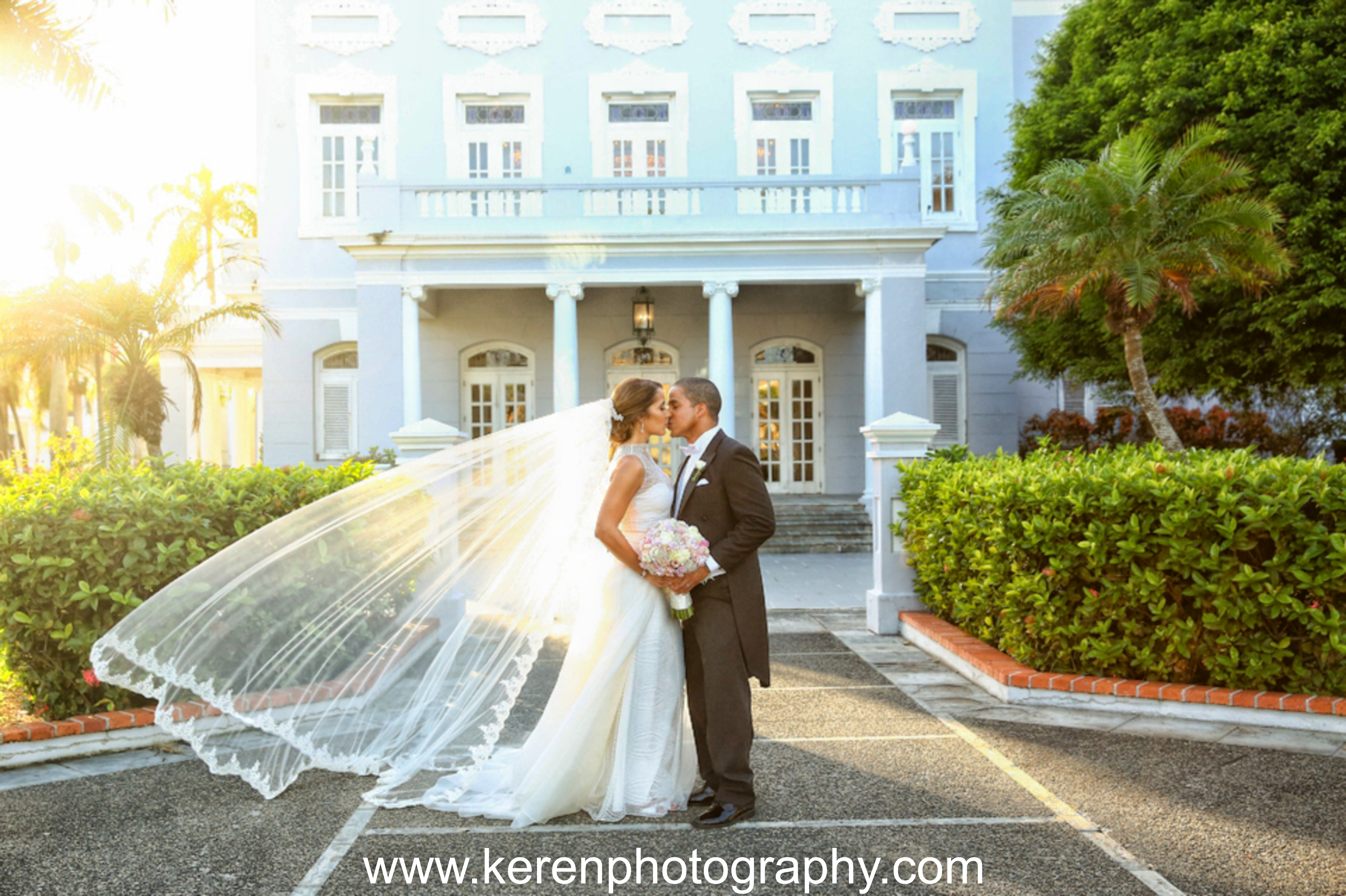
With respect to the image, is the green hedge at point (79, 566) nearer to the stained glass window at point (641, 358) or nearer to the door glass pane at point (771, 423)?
the stained glass window at point (641, 358)

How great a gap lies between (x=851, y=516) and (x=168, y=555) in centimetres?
1106

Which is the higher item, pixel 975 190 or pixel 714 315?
pixel 975 190

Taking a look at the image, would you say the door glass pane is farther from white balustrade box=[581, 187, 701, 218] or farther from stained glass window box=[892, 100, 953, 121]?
stained glass window box=[892, 100, 953, 121]

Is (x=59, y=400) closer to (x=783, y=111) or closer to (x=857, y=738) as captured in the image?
(x=783, y=111)

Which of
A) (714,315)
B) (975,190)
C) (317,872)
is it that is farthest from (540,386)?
(317,872)

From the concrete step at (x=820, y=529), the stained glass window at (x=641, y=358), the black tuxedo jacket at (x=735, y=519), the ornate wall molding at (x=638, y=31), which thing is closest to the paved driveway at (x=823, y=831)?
the black tuxedo jacket at (x=735, y=519)

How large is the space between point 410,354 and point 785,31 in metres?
9.42

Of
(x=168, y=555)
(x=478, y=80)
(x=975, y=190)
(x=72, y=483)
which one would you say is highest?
(x=478, y=80)

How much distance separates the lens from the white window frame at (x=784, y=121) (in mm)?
17297

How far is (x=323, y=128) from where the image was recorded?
1725cm

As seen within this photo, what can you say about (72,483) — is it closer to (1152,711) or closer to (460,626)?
(460,626)

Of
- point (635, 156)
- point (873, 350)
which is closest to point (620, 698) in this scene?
point (873, 350)

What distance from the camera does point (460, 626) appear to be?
436 centimetres

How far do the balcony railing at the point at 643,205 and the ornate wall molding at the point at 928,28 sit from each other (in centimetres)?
458
